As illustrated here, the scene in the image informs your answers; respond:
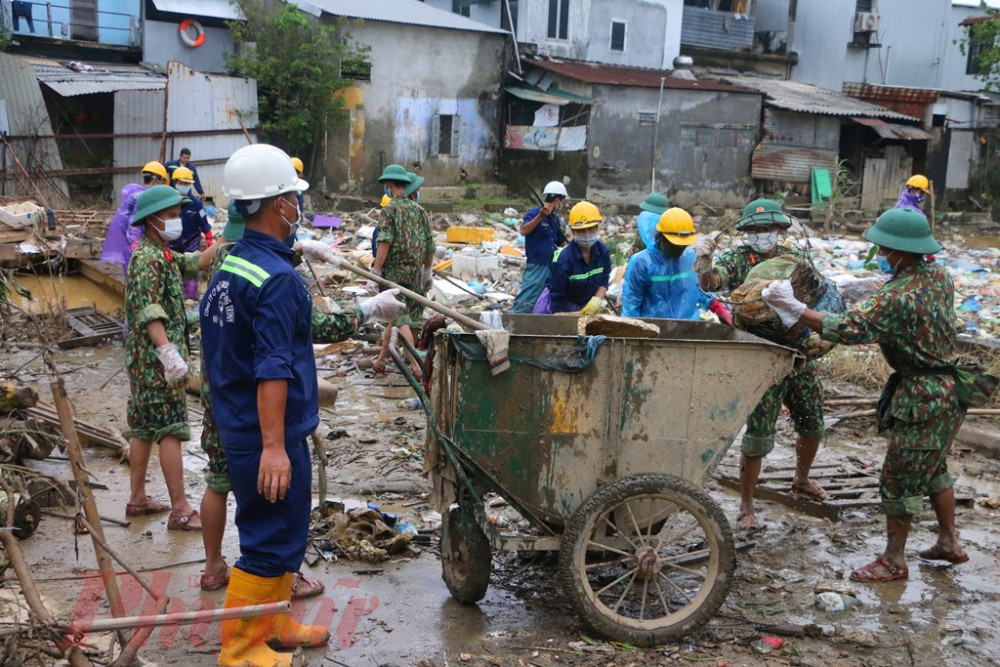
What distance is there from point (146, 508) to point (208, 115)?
16.1 metres

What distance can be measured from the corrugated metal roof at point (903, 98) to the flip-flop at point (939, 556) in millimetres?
26274

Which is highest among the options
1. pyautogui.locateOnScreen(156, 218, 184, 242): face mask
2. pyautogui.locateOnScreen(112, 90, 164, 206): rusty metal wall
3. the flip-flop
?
pyautogui.locateOnScreen(112, 90, 164, 206): rusty metal wall

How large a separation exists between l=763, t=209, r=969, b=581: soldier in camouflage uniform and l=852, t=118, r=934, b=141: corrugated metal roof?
23245 mm

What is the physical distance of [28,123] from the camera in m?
17.9

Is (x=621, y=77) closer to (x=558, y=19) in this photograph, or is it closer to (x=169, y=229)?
(x=558, y=19)

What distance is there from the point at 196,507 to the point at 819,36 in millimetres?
30628

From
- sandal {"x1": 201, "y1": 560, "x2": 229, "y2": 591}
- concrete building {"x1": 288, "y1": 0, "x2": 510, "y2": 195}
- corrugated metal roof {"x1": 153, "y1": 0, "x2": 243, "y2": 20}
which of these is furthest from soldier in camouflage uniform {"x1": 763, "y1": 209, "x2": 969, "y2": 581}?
corrugated metal roof {"x1": 153, "y1": 0, "x2": 243, "y2": 20}

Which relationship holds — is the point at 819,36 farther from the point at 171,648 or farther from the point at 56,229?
the point at 171,648

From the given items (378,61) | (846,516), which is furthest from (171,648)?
(378,61)

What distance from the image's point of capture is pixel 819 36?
31.6 metres

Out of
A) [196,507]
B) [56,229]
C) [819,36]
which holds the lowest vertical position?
[196,507]

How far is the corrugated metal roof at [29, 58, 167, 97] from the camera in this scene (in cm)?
1800

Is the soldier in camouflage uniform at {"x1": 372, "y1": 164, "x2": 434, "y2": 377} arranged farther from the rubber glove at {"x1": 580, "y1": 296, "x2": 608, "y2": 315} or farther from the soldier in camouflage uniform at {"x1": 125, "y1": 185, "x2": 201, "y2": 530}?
the soldier in camouflage uniform at {"x1": 125, "y1": 185, "x2": 201, "y2": 530}

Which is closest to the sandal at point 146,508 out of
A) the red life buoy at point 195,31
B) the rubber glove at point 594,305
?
the rubber glove at point 594,305
